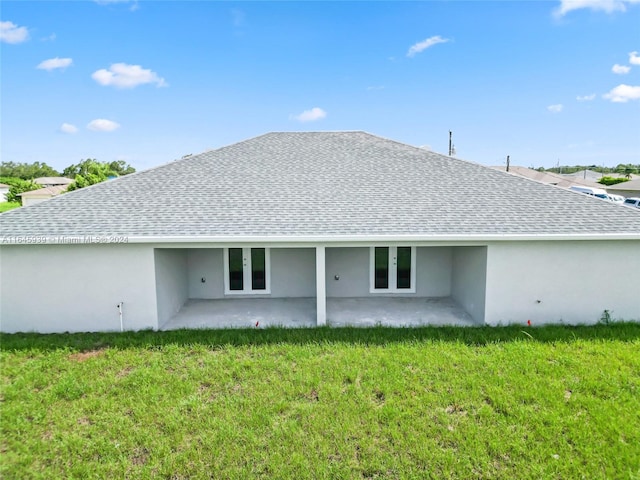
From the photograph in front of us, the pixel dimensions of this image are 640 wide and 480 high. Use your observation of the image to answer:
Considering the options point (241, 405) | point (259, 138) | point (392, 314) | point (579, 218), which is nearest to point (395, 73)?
point (259, 138)

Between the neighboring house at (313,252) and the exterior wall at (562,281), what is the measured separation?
37 millimetres

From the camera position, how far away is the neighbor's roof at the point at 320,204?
30.6ft

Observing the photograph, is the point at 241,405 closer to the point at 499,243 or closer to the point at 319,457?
the point at 319,457

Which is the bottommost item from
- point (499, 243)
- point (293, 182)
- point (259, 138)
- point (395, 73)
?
point (499, 243)

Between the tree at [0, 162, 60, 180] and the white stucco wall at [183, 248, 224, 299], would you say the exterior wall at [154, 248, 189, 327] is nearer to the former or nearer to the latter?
the white stucco wall at [183, 248, 224, 299]

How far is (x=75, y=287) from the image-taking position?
9.27 metres

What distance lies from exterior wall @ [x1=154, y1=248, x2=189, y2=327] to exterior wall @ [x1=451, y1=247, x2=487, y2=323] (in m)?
9.12

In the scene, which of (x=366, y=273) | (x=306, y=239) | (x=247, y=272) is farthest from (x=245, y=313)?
(x=366, y=273)

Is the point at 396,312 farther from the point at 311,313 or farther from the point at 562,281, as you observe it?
the point at 562,281

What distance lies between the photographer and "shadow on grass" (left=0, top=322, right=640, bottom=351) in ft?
28.1

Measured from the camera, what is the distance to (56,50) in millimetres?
14086

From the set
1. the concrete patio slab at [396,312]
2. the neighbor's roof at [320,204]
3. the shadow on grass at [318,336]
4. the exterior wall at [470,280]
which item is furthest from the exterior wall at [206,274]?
the exterior wall at [470,280]

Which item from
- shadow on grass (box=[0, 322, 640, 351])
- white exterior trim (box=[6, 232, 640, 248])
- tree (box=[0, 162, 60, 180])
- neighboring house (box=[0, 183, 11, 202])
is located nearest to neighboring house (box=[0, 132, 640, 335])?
white exterior trim (box=[6, 232, 640, 248])

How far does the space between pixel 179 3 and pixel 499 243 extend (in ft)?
46.1
